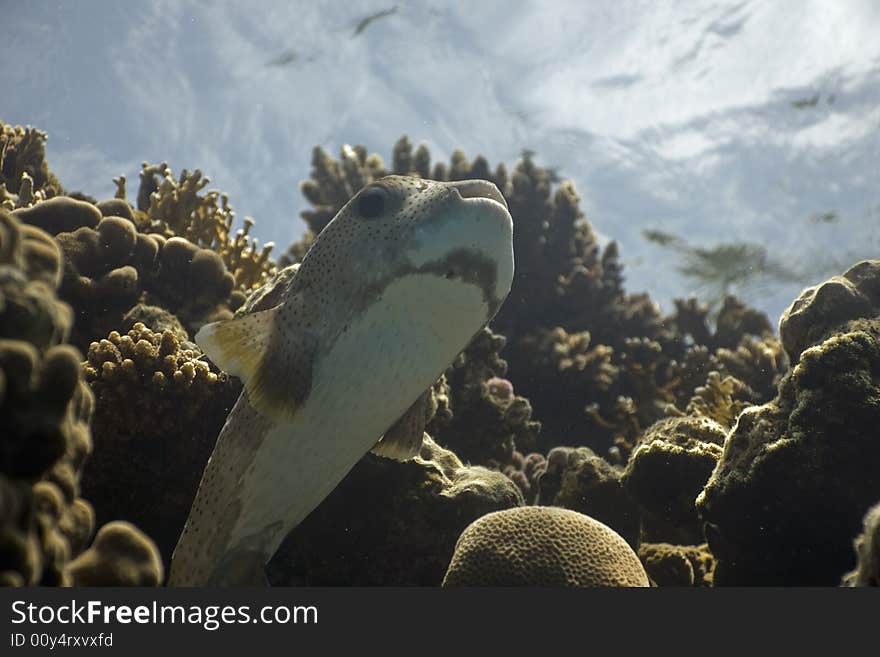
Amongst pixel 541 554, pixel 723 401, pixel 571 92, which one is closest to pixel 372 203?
pixel 541 554

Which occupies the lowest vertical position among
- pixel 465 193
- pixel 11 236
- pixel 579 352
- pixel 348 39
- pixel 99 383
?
pixel 11 236

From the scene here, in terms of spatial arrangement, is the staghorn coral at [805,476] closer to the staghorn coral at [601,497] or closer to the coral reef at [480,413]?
the staghorn coral at [601,497]

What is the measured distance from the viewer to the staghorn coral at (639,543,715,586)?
11.2 feet

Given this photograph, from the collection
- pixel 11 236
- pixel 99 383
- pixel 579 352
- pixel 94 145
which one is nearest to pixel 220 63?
pixel 94 145

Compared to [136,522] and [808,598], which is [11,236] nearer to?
[136,522]

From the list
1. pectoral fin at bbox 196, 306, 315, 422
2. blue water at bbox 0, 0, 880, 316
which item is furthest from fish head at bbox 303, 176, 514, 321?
blue water at bbox 0, 0, 880, 316

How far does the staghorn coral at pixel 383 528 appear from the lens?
3.34 metres

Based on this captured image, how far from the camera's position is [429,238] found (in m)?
2.34

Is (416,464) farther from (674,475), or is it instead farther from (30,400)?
(30,400)

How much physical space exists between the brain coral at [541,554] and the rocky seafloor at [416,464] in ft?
0.04

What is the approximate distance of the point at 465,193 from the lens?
249 centimetres

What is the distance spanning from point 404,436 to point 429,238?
1.13m

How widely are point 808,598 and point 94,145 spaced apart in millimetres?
35177

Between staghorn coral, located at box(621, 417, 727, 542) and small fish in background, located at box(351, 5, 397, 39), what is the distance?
59.9ft
